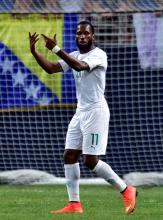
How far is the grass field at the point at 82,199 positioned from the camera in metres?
9.11

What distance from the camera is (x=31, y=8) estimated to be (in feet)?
Result: 46.1

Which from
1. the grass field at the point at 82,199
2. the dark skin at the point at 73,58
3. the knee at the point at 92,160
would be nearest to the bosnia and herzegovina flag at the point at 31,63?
the grass field at the point at 82,199

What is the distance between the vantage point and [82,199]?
11195 mm

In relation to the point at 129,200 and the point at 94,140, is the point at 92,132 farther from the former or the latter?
the point at 129,200

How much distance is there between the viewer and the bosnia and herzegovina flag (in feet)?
46.2

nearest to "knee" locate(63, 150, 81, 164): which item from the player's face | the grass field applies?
the grass field

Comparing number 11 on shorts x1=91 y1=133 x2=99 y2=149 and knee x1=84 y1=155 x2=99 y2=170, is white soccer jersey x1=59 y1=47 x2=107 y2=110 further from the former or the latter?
knee x1=84 y1=155 x2=99 y2=170

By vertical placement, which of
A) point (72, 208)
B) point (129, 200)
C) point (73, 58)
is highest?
point (73, 58)

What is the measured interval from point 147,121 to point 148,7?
176cm

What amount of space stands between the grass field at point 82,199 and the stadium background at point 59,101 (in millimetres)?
1064

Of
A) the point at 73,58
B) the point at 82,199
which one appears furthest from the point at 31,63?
the point at 73,58

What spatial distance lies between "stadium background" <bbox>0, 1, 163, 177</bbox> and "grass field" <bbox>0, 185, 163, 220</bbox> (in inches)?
41.9

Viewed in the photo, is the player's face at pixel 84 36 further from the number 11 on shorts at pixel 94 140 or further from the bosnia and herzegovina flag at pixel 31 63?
the bosnia and herzegovina flag at pixel 31 63

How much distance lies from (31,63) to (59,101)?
2.39 ft
